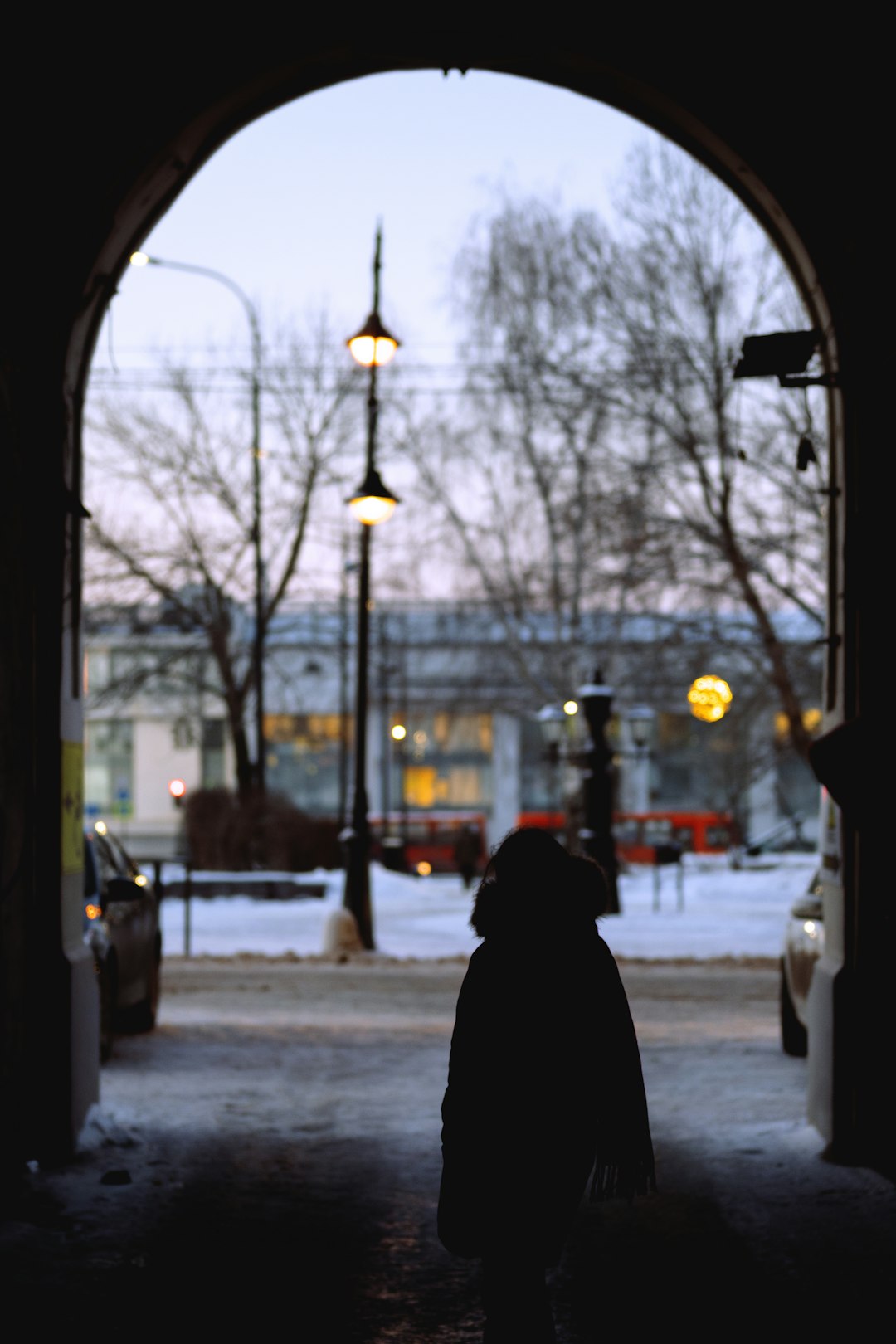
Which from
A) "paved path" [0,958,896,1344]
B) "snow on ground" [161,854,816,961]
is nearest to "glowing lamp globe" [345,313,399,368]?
"snow on ground" [161,854,816,961]

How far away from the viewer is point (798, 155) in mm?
7680

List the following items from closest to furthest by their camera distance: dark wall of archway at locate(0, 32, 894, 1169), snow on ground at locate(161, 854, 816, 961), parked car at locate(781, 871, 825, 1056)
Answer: dark wall of archway at locate(0, 32, 894, 1169)
parked car at locate(781, 871, 825, 1056)
snow on ground at locate(161, 854, 816, 961)

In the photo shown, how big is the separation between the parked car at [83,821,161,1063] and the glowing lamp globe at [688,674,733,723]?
482 inches

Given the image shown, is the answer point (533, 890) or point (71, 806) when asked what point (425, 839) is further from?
point (533, 890)

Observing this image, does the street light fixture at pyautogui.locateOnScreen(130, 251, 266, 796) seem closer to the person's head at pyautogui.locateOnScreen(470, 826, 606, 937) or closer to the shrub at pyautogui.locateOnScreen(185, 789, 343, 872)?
the shrub at pyautogui.locateOnScreen(185, 789, 343, 872)

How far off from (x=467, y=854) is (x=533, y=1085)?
3448 centimetres

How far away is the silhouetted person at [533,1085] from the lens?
4043mm

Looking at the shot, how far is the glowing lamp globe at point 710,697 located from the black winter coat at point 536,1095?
773 inches

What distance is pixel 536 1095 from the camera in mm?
4082

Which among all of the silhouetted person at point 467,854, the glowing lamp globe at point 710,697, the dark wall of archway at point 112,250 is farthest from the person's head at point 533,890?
the silhouetted person at point 467,854

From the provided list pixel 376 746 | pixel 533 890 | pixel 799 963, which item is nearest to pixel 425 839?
pixel 376 746

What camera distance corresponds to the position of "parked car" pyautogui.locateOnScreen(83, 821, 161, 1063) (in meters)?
10.5

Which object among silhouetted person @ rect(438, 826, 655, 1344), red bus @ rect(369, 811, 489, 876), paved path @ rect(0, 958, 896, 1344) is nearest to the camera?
silhouetted person @ rect(438, 826, 655, 1344)

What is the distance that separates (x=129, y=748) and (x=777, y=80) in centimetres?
6267
